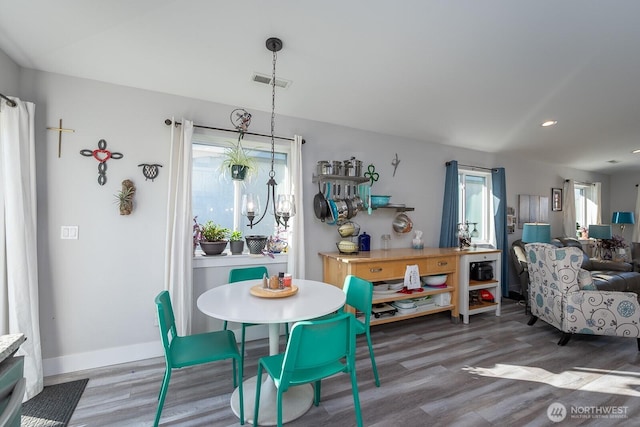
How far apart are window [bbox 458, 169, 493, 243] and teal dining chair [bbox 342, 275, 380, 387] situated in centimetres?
293


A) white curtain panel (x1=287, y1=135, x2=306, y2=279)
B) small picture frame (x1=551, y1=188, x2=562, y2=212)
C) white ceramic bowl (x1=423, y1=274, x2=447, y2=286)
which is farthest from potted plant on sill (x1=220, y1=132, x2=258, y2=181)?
small picture frame (x1=551, y1=188, x2=562, y2=212)

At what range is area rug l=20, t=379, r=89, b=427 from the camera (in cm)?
172

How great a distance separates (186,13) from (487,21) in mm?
1859

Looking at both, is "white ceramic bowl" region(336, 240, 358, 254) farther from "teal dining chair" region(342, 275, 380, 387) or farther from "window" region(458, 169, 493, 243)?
"window" region(458, 169, 493, 243)

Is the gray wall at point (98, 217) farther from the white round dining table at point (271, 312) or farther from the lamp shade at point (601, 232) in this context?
the lamp shade at point (601, 232)

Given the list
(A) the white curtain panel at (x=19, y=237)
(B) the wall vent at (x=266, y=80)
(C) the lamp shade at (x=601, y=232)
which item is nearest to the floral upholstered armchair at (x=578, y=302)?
(B) the wall vent at (x=266, y=80)

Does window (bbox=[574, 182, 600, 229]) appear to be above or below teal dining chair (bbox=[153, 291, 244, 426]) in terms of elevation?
above

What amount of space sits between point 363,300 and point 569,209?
555 cm

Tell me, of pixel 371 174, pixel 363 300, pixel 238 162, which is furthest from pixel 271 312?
pixel 371 174

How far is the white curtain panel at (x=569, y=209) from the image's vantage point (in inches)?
214

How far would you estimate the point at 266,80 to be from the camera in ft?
7.91

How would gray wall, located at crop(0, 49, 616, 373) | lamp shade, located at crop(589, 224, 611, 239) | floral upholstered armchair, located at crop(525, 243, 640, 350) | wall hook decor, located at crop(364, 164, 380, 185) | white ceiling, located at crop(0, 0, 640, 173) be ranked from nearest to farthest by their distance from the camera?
white ceiling, located at crop(0, 0, 640, 173), gray wall, located at crop(0, 49, 616, 373), floral upholstered armchair, located at crop(525, 243, 640, 350), wall hook decor, located at crop(364, 164, 380, 185), lamp shade, located at crop(589, 224, 611, 239)

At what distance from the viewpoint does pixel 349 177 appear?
3.13 m

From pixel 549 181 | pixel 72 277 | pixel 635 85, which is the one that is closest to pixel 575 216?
pixel 549 181
